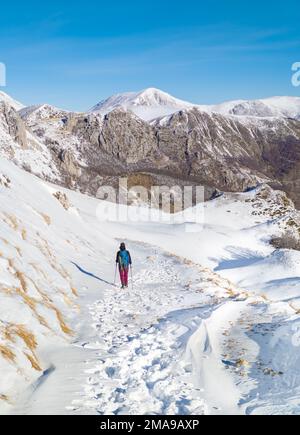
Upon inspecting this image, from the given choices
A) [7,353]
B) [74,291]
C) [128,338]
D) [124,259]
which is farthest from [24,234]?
[7,353]

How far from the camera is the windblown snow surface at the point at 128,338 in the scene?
23.9ft

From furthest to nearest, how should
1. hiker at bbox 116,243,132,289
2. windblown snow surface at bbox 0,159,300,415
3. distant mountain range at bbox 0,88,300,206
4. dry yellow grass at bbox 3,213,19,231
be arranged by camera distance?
distant mountain range at bbox 0,88,300,206 < hiker at bbox 116,243,132,289 < dry yellow grass at bbox 3,213,19,231 < windblown snow surface at bbox 0,159,300,415

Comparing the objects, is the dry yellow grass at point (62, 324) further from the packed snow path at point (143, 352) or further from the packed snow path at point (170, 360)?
the packed snow path at point (143, 352)

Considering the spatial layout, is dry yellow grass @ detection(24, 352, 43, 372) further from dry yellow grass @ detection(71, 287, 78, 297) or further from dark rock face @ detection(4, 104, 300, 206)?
dark rock face @ detection(4, 104, 300, 206)

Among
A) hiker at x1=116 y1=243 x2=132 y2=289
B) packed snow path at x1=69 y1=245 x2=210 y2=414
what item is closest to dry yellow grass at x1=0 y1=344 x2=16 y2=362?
packed snow path at x1=69 y1=245 x2=210 y2=414

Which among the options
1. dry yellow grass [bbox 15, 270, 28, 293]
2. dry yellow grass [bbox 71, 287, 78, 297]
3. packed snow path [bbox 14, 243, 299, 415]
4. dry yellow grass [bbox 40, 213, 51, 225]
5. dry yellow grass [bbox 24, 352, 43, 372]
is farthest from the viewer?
dry yellow grass [bbox 40, 213, 51, 225]

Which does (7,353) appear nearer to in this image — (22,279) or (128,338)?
(128,338)

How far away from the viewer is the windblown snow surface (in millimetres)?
7273

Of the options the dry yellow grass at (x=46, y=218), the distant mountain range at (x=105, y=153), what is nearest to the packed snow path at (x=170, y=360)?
the dry yellow grass at (x=46, y=218)

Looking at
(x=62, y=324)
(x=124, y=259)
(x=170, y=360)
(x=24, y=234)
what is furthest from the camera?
(x=124, y=259)

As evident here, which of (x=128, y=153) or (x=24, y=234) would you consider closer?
(x=24, y=234)

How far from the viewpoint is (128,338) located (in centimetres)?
1054

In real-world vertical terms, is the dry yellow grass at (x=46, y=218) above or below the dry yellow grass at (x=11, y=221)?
below
